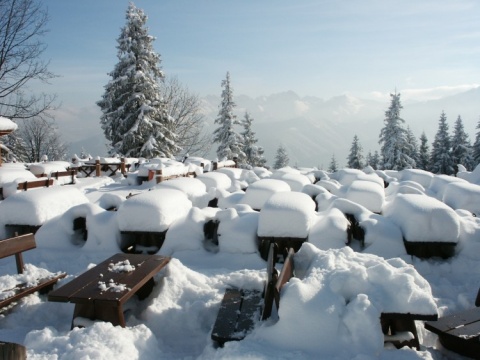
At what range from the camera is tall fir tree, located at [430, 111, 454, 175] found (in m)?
39.8

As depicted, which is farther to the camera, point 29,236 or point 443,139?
point 443,139

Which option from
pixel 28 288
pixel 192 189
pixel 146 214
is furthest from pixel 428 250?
pixel 28 288

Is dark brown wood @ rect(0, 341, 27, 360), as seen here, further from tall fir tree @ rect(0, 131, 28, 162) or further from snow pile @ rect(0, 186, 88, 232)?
tall fir tree @ rect(0, 131, 28, 162)

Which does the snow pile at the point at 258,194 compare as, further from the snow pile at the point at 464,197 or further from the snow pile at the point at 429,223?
the snow pile at the point at 464,197

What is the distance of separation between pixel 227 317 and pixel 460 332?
2.36m

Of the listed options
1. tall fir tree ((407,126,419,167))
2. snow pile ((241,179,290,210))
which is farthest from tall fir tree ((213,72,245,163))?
snow pile ((241,179,290,210))

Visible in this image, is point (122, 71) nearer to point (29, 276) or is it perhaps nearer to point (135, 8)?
point (135, 8)

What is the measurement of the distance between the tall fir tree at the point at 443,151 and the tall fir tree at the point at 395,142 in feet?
13.3

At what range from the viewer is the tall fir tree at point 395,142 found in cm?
3803

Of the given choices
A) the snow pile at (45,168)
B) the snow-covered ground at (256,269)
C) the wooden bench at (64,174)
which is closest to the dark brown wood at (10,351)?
the snow-covered ground at (256,269)

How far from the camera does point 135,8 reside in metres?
29.8

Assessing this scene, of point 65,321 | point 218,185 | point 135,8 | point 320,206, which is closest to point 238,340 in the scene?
point 65,321

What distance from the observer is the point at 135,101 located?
2906 cm

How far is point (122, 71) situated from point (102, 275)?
28590 millimetres
